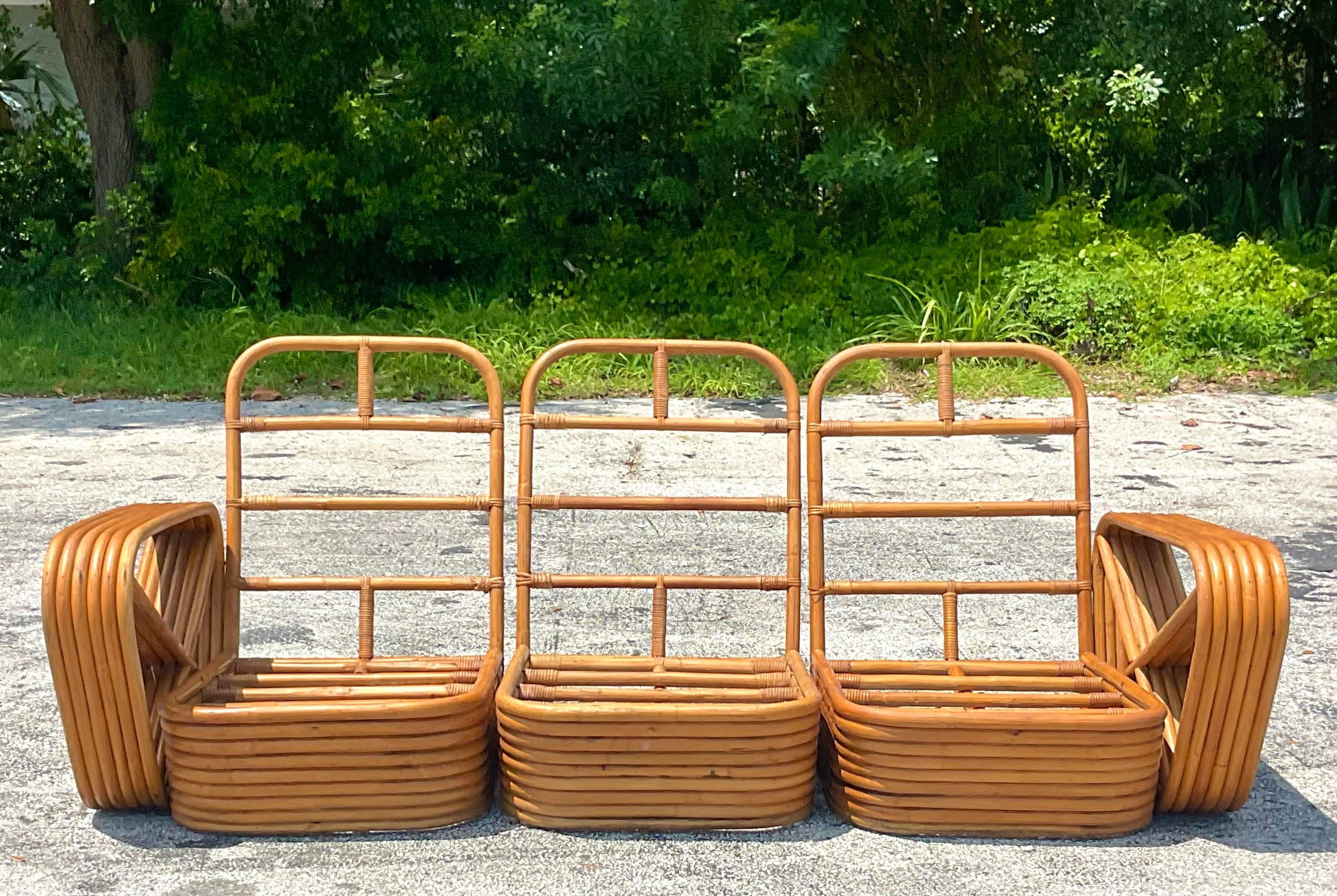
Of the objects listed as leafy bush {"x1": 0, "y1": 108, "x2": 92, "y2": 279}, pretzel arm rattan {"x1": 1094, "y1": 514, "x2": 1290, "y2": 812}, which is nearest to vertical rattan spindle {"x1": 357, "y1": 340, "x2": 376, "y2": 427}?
pretzel arm rattan {"x1": 1094, "y1": 514, "x2": 1290, "y2": 812}

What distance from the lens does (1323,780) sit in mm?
3688

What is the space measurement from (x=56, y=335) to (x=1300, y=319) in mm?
9284

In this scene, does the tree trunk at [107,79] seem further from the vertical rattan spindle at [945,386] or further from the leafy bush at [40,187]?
the vertical rattan spindle at [945,386]

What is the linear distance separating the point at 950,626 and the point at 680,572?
1.85 meters

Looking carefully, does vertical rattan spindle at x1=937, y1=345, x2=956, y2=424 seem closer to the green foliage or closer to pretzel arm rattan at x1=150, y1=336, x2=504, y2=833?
pretzel arm rattan at x1=150, y1=336, x2=504, y2=833

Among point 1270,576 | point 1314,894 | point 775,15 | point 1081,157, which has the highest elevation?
point 775,15

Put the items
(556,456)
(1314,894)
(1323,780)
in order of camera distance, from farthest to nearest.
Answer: (556,456) < (1323,780) < (1314,894)

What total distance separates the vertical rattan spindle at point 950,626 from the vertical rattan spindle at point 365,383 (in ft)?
5.18

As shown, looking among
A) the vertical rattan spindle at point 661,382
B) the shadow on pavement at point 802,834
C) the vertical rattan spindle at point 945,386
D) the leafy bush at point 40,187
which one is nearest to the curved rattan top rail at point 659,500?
the vertical rattan spindle at point 661,382

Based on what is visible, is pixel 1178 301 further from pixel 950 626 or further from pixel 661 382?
pixel 661 382

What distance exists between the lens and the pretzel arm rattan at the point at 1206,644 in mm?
3160

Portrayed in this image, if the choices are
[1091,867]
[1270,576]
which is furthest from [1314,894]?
[1270,576]

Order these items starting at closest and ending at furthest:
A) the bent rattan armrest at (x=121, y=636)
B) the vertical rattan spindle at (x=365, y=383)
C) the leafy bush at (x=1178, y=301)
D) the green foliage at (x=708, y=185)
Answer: the bent rattan armrest at (x=121, y=636) → the vertical rattan spindle at (x=365, y=383) → the leafy bush at (x=1178, y=301) → the green foliage at (x=708, y=185)

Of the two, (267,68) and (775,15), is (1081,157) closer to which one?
(775,15)
